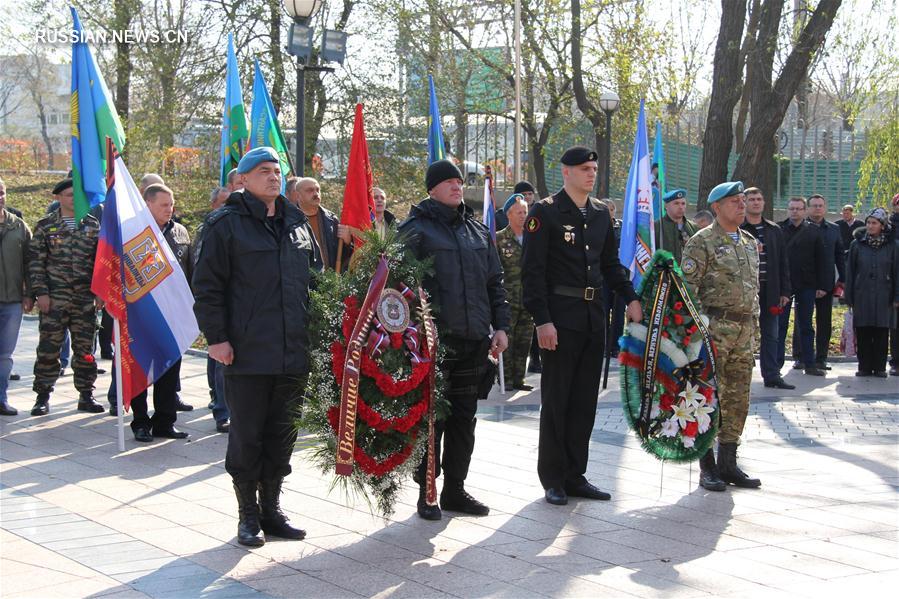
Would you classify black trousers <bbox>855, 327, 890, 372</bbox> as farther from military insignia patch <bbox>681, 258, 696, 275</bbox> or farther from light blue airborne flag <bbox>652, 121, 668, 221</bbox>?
military insignia patch <bbox>681, 258, 696, 275</bbox>

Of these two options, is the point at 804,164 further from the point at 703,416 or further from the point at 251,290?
the point at 251,290

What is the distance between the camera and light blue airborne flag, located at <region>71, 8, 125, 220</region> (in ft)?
31.8

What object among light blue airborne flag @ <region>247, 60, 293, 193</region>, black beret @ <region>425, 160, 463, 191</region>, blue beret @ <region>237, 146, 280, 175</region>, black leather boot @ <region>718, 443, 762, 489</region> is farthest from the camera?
light blue airborne flag @ <region>247, 60, 293, 193</region>

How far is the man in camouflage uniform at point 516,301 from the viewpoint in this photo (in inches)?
472

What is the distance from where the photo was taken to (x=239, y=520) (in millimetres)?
5973

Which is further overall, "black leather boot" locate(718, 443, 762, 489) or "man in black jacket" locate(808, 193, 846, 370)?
"man in black jacket" locate(808, 193, 846, 370)

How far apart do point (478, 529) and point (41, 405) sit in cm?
541

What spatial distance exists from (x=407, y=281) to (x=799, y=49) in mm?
12443

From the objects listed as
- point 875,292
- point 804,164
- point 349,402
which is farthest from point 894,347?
point 804,164

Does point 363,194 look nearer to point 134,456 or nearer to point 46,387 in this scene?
point 134,456

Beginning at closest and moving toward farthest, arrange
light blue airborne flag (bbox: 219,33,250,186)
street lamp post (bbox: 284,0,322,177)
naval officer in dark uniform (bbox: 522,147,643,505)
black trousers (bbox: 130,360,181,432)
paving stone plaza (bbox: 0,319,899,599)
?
paving stone plaza (bbox: 0,319,899,599)
naval officer in dark uniform (bbox: 522,147,643,505)
black trousers (bbox: 130,360,181,432)
light blue airborne flag (bbox: 219,33,250,186)
street lamp post (bbox: 284,0,322,177)

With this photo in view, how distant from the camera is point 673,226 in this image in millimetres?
12703

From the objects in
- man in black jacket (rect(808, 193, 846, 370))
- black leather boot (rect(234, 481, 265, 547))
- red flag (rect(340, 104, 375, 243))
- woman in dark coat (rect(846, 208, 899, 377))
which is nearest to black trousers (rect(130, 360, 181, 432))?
red flag (rect(340, 104, 375, 243))

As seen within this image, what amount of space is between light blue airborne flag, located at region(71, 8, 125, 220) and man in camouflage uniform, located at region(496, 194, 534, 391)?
432cm
